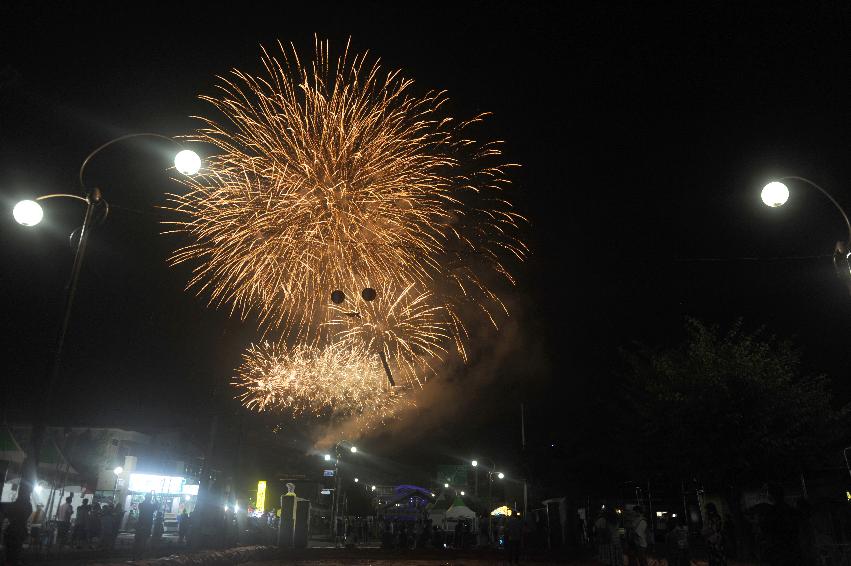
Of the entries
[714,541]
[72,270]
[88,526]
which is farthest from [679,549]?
[88,526]

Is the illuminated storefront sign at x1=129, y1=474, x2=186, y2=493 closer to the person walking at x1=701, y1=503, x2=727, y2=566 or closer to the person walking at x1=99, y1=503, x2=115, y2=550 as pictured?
the person walking at x1=99, y1=503, x2=115, y2=550

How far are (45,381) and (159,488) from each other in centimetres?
2342

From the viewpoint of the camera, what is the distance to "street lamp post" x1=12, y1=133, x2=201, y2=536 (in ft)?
29.2

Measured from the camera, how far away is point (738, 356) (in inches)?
878

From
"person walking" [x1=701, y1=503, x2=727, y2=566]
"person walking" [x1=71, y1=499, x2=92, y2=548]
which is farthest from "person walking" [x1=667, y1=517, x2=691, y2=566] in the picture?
"person walking" [x1=71, y1=499, x2=92, y2=548]

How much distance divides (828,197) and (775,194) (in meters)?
1.23

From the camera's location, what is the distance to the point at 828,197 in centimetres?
1188

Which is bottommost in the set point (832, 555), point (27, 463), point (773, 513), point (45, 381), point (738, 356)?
point (832, 555)

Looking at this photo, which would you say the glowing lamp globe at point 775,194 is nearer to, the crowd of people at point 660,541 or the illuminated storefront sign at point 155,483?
the crowd of people at point 660,541

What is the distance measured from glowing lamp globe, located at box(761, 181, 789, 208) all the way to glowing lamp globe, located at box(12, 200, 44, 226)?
1361 cm

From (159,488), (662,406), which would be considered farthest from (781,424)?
(159,488)

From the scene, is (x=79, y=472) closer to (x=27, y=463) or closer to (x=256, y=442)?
(x=256, y=442)

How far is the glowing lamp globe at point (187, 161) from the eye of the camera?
10461 mm

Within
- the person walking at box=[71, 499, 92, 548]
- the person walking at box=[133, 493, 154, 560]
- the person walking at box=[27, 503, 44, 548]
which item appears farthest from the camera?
the person walking at box=[71, 499, 92, 548]
